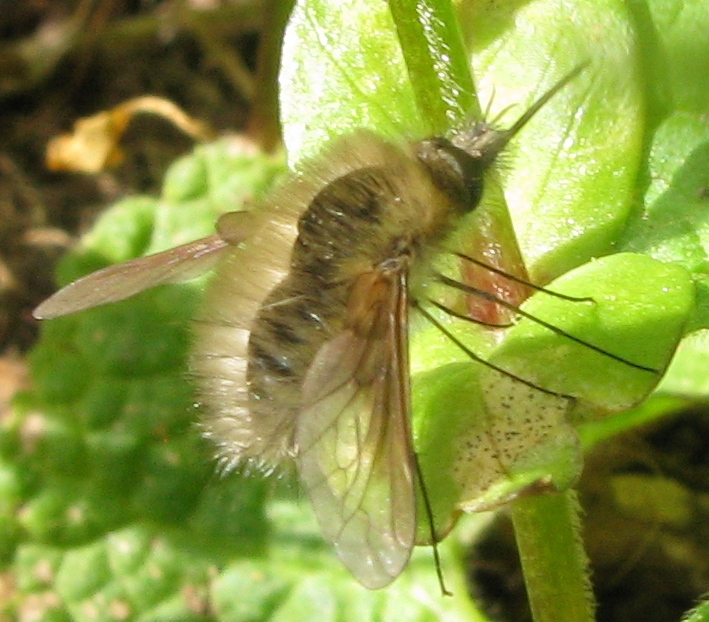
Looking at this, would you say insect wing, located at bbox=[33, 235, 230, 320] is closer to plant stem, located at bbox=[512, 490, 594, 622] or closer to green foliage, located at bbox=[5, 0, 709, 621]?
green foliage, located at bbox=[5, 0, 709, 621]

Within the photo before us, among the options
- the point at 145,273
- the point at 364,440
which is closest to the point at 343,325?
the point at 364,440

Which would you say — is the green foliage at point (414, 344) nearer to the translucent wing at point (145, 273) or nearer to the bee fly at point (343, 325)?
the bee fly at point (343, 325)

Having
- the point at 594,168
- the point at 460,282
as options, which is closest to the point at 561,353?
the point at 460,282

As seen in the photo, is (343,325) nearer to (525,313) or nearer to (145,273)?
(525,313)

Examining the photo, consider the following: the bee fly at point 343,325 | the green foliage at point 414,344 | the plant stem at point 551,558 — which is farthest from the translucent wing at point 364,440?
the plant stem at point 551,558

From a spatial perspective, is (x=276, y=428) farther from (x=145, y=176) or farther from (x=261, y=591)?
(x=145, y=176)

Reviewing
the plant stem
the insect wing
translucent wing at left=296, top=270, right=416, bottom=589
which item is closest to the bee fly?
translucent wing at left=296, top=270, right=416, bottom=589
